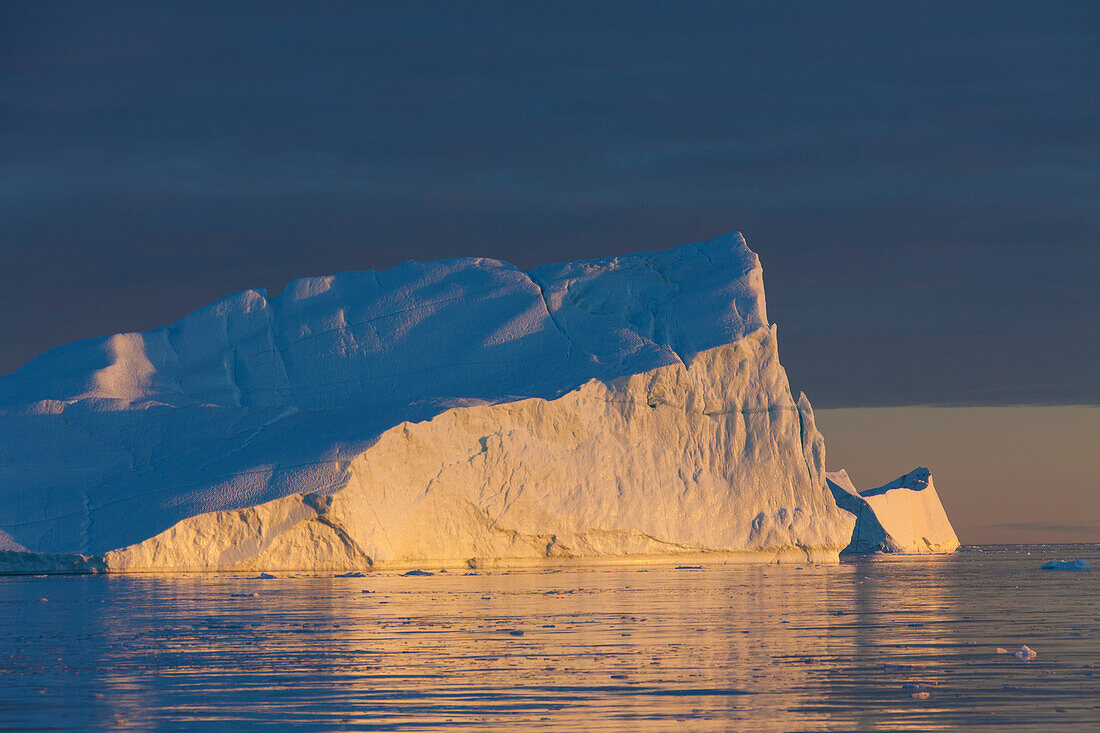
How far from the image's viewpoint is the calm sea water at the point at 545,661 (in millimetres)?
9258

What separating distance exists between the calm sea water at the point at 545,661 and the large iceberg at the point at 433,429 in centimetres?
937

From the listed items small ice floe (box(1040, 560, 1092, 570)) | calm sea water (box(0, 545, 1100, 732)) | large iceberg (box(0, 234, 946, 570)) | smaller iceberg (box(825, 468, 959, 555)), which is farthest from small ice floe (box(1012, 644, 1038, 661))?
smaller iceberg (box(825, 468, 959, 555))

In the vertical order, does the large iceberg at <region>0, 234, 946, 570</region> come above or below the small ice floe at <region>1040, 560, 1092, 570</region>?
above

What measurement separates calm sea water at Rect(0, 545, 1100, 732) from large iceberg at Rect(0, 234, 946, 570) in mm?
9373

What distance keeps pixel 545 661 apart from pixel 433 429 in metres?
23.4

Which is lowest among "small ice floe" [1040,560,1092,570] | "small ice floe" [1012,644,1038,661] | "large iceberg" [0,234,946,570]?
"small ice floe" [1040,560,1092,570]

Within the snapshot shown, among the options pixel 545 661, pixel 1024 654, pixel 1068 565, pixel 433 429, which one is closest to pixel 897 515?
pixel 1068 565

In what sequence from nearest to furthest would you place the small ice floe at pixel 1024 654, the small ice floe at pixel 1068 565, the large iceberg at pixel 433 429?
1. the small ice floe at pixel 1024 654
2. the large iceberg at pixel 433 429
3. the small ice floe at pixel 1068 565

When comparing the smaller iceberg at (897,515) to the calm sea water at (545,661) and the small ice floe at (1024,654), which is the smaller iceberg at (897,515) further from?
the small ice floe at (1024,654)

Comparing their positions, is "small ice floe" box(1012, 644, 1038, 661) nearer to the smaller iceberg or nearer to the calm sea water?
the calm sea water

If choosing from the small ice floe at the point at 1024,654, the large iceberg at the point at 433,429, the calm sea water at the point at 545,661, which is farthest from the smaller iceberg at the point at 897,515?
the small ice floe at the point at 1024,654

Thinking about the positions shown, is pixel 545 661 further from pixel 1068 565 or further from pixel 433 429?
pixel 1068 565

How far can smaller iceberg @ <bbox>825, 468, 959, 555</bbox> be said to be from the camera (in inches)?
2441

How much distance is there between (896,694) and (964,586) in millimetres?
18765
